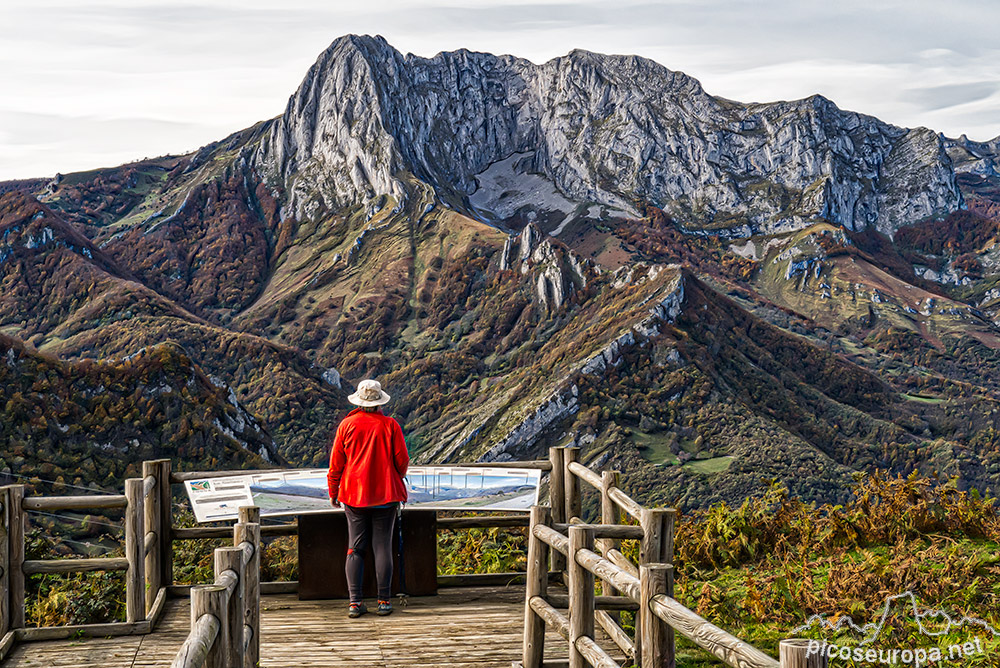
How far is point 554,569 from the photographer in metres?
8.26

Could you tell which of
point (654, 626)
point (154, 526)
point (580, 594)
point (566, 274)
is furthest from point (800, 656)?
point (566, 274)

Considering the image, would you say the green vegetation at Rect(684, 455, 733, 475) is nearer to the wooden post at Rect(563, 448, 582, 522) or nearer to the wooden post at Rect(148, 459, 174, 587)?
the wooden post at Rect(563, 448, 582, 522)

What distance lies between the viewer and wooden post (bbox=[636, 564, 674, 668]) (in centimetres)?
385

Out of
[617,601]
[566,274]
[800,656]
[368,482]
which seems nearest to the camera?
[800,656]

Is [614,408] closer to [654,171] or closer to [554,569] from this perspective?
[554,569]

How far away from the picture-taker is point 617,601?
6.09 m

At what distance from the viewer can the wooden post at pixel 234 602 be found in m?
4.24

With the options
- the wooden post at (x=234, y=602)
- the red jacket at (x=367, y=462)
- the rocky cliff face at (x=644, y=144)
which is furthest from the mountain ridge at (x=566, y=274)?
the wooden post at (x=234, y=602)

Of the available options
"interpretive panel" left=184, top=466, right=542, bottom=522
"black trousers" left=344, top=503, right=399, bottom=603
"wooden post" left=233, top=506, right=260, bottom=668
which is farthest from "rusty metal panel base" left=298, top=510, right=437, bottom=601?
"wooden post" left=233, top=506, right=260, bottom=668

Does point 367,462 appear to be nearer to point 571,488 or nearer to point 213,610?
point 571,488

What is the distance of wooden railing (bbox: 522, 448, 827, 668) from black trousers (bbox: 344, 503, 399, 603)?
137 centimetres

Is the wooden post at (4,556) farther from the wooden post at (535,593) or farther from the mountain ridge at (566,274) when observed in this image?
the mountain ridge at (566,274)

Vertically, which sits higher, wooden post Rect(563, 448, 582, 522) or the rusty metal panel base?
wooden post Rect(563, 448, 582, 522)

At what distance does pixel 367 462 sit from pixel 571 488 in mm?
2023
